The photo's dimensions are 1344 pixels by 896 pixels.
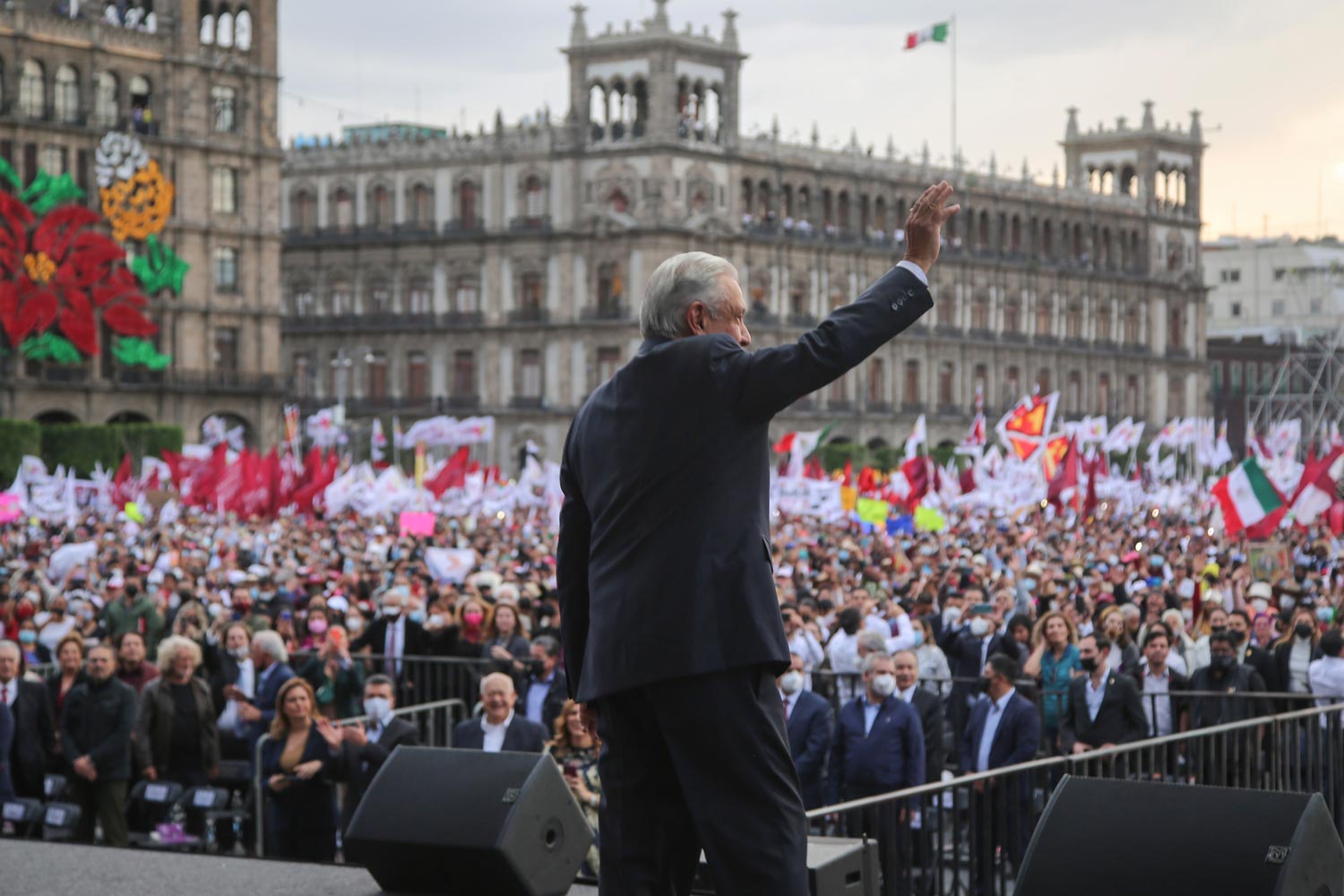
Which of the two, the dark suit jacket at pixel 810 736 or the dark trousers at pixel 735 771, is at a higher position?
the dark trousers at pixel 735 771

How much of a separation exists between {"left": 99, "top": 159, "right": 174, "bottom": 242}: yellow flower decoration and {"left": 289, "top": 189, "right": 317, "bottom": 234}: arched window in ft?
54.0

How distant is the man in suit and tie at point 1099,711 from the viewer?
12.1 m

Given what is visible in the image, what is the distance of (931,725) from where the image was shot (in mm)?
12188

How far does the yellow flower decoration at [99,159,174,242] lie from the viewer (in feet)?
Answer: 198

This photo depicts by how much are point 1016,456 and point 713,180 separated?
35.3 meters

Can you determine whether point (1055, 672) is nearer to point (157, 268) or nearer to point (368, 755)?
point (368, 755)

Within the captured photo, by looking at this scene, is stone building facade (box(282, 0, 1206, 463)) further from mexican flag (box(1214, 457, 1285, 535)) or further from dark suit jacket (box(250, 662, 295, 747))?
dark suit jacket (box(250, 662, 295, 747))

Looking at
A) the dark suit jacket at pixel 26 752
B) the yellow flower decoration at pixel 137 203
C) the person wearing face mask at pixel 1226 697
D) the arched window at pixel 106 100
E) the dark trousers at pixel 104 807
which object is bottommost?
the dark trousers at pixel 104 807

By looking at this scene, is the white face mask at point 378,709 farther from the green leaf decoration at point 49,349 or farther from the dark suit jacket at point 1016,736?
the green leaf decoration at point 49,349

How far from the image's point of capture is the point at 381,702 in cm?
1195

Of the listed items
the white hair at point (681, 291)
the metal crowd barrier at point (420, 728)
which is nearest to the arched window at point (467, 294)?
the metal crowd barrier at point (420, 728)

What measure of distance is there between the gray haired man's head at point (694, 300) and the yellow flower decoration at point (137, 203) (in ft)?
190

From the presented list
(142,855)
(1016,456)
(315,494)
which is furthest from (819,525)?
(142,855)

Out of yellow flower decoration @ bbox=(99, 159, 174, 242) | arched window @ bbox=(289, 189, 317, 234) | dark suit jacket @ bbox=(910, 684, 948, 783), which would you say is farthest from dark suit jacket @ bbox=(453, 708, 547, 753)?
arched window @ bbox=(289, 189, 317, 234)
